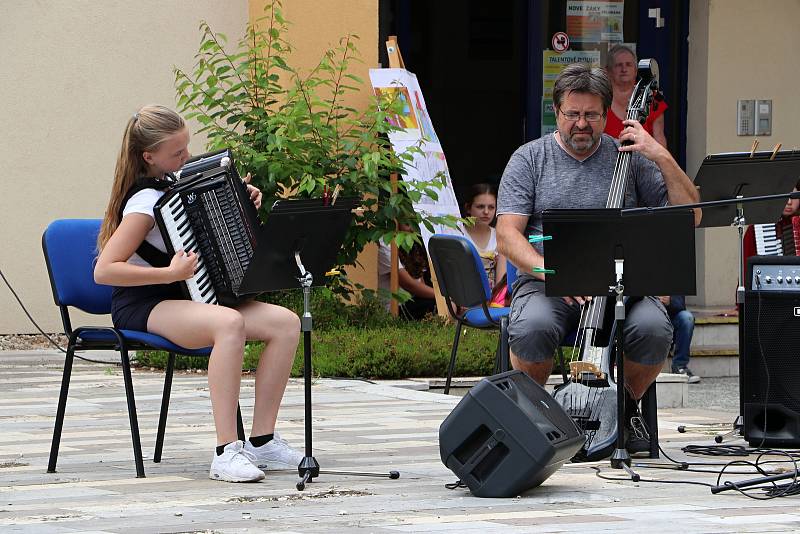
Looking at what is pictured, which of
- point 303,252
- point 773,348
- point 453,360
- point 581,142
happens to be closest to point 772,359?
point 773,348

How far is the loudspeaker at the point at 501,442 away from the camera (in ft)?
16.0

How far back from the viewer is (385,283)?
1034 centimetres

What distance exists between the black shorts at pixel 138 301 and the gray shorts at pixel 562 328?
4.29 ft

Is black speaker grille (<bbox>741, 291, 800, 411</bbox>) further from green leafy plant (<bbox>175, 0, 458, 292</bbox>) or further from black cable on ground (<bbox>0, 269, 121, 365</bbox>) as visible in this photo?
black cable on ground (<bbox>0, 269, 121, 365</bbox>)

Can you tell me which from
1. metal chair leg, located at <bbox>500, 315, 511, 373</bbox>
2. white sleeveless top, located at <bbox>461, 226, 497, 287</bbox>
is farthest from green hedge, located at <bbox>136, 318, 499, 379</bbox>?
metal chair leg, located at <bbox>500, 315, 511, 373</bbox>

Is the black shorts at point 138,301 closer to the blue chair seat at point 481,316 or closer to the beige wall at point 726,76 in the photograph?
the blue chair seat at point 481,316

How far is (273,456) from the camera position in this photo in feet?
18.0

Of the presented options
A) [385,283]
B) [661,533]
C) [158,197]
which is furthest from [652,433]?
[385,283]

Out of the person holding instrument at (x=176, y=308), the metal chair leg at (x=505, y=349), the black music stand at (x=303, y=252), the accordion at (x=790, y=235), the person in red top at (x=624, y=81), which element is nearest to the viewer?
the black music stand at (x=303, y=252)

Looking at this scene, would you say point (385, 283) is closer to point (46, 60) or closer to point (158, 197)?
point (46, 60)

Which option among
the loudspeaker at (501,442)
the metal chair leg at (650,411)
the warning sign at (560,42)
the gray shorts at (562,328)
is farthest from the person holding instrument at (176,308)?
the warning sign at (560,42)

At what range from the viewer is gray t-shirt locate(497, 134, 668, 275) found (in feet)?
19.7

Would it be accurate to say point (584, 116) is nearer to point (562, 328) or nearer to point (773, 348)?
point (562, 328)

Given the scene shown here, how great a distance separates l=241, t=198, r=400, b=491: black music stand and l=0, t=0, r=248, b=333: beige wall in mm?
5101
